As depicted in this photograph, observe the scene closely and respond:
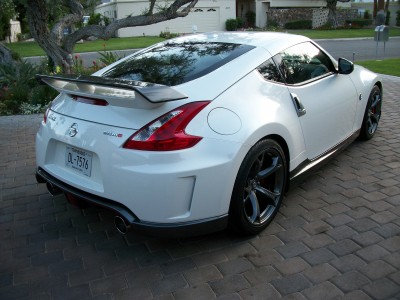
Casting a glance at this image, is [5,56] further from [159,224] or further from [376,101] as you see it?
[159,224]

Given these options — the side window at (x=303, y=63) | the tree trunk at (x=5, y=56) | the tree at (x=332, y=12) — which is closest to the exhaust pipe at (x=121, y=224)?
the side window at (x=303, y=63)

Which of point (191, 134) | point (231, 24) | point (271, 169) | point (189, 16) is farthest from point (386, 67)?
point (189, 16)

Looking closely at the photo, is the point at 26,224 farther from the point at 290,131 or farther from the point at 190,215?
the point at 290,131

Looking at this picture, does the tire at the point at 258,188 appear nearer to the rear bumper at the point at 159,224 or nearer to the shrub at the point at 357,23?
the rear bumper at the point at 159,224

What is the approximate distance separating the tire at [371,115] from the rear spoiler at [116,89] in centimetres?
314

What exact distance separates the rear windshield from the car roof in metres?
0.12

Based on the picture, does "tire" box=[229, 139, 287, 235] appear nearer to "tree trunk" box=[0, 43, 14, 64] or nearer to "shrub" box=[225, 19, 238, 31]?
"tree trunk" box=[0, 43, 14, 64]

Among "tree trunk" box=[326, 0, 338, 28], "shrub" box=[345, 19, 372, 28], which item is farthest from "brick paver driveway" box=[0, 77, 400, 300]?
"shrub" box=[345, 19, 372, 28]

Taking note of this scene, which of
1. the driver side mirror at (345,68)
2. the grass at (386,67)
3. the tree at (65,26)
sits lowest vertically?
the grass at (386,67)

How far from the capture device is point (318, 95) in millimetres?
3756

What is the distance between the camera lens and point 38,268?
9.46 ft

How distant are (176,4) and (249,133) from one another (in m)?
7.29

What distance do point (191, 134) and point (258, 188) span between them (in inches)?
32.4

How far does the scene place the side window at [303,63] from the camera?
3541mm
